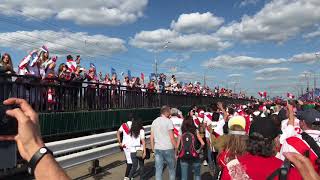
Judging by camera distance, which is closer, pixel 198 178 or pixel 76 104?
pixel 198 178

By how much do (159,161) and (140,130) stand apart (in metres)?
1.27

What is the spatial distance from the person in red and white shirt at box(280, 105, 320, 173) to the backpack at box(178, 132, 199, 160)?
13.2ft

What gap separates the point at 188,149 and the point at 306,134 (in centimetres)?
522

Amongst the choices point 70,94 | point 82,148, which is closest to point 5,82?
point 70,94

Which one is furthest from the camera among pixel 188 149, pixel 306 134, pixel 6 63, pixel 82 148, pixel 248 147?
pixel 82 148

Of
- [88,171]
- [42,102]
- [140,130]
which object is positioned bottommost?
[88,171]

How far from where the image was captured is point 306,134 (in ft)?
13.4

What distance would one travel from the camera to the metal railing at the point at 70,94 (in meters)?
9.75

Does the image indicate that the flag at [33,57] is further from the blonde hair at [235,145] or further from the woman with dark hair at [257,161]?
the woman with dark hair at [257,161]

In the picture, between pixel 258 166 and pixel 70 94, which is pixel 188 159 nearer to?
pixel 70 94

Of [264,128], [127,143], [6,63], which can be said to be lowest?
[127,143]

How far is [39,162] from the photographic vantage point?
182cm

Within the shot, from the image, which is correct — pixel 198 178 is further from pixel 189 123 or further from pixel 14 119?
pixel 14 119

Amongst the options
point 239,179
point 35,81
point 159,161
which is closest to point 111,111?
point 35,81
